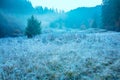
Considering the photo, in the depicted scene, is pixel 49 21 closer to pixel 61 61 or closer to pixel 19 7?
pixel 19 7

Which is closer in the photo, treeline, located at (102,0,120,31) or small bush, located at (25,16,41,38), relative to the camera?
small bush, located at (25,16,41,38)

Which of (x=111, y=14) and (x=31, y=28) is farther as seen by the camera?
(x=111, y=14)

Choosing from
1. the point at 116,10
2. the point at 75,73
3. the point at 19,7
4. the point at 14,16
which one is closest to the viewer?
the point at 75,73

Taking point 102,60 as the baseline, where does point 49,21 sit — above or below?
above

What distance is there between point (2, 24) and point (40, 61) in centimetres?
4593

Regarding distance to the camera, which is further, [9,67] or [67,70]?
[9,67]

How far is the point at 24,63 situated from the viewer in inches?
337

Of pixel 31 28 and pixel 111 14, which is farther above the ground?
pixel 111 14

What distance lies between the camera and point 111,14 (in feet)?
143

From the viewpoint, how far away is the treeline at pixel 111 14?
40.4m

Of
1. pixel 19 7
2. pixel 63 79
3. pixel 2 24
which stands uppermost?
pixel 19 7

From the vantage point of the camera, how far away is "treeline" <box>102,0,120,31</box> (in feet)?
132

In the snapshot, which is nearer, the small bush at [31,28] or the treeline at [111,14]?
the small bush at [31,28]

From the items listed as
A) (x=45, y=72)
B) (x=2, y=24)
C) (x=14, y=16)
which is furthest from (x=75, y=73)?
(x=14, y=16)
